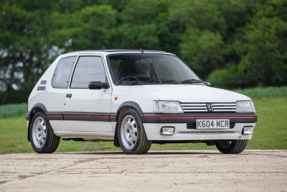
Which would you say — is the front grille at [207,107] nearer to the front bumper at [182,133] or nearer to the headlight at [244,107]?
the headlight at [244,107]

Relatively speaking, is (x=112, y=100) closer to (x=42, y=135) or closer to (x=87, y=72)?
(x=87, y=72)

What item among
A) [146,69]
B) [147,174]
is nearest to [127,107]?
[146,69]

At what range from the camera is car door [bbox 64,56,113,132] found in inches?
392

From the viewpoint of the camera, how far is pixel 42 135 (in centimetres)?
1128

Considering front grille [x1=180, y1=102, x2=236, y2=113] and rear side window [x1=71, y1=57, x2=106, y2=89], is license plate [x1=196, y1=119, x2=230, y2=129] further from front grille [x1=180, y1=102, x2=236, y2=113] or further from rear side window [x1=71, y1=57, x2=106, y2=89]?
rear side window [x1=71, y1=57, x2=106, y2=89]

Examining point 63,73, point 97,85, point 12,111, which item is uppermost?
point 63,73

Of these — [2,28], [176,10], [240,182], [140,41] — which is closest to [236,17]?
[176,10]

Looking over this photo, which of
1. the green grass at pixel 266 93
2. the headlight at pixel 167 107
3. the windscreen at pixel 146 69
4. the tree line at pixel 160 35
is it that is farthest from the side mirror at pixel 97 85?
the tree line at pixel 160 35

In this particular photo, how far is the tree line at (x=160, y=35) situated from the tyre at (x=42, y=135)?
153 feet

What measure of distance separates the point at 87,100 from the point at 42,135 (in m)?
1.53

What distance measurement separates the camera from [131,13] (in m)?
66.8

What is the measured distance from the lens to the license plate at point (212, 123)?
29.7 feet

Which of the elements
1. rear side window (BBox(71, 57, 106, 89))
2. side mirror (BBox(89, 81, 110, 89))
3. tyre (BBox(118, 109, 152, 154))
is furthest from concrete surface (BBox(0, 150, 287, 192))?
rear side window (BBox(71, 57, 106, 89))

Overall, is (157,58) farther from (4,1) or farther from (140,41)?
(4,1)
